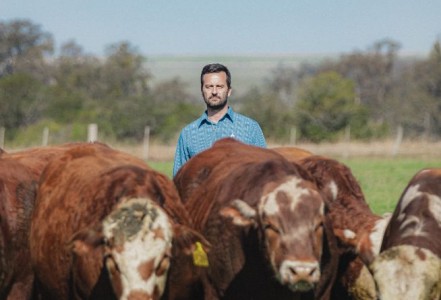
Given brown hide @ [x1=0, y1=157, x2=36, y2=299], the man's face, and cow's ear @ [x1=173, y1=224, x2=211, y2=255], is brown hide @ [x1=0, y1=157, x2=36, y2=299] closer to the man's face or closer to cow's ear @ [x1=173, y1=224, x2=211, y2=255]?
cow's ear @ [x1=173, y1=224, x2=211, y2=255]

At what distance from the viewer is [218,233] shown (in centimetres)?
770

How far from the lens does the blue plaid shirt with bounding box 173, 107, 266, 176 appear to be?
32.8 feet

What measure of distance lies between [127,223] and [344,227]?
247cm

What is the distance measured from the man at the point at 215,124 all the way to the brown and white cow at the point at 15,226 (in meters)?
1.86

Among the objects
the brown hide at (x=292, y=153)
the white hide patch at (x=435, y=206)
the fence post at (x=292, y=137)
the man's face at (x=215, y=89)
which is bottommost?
the fence post at (x=292, y=137)

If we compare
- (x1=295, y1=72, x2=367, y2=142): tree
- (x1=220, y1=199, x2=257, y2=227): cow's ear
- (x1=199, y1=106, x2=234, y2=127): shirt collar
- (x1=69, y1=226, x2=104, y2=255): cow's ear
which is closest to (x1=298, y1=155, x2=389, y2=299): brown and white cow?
(x1=220, y1=199, x2=257, y2=227): cow's ear

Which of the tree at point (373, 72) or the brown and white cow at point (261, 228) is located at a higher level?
the brown and white cow at point (261, 228)

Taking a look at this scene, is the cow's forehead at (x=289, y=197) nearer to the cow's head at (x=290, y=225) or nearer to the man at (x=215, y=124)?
the cow's head at (x=290, y=225)

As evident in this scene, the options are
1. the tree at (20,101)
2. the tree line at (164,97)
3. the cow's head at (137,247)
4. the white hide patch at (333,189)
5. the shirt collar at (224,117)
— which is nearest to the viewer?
the cow's head at (137,247)

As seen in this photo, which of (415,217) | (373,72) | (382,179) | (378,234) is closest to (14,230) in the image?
(378,234)

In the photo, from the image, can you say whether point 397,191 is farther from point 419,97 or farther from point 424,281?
point 419,97

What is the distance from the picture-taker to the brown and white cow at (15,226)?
7.98 meters

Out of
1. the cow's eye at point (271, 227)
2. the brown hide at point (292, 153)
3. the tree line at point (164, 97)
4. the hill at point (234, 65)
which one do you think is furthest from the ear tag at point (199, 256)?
the hill at point (234, 65)

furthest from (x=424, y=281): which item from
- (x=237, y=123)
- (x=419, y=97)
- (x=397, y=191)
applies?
(x=419, y=97)
